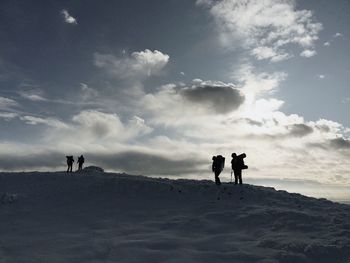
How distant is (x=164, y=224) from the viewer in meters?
19.1

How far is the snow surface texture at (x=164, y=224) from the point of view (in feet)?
47.4

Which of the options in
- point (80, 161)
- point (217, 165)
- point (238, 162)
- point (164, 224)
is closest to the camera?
point (164, 224)

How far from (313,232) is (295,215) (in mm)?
2060

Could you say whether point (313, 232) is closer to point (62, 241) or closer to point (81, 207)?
point (62, 241)

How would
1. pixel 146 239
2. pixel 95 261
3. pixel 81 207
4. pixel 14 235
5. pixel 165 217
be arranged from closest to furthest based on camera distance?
pixel 95 261, pixel 146 239, pixel 14 235, pixel 165 217, pixel 81 207

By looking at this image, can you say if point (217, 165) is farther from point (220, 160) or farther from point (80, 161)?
point (80, 161)

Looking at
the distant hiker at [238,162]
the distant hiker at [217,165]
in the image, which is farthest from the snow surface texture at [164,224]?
the distant hiker at [238,162]

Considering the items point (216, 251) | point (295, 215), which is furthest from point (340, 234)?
point (216, 251)

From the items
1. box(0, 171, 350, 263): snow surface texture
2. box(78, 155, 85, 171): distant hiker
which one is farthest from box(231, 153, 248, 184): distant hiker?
box(78, 155, 85, 171): distant hiker

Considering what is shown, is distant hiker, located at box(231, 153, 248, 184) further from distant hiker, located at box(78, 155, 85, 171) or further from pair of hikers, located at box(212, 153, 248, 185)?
distant hiker, located at box(78, 155, 85, 171)

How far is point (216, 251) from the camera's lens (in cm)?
1481

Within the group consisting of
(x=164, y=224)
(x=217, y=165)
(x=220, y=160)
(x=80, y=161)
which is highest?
(x=80, y=161)

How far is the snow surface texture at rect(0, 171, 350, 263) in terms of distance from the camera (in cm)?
1445

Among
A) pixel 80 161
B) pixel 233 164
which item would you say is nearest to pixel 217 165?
pixel 233 164
